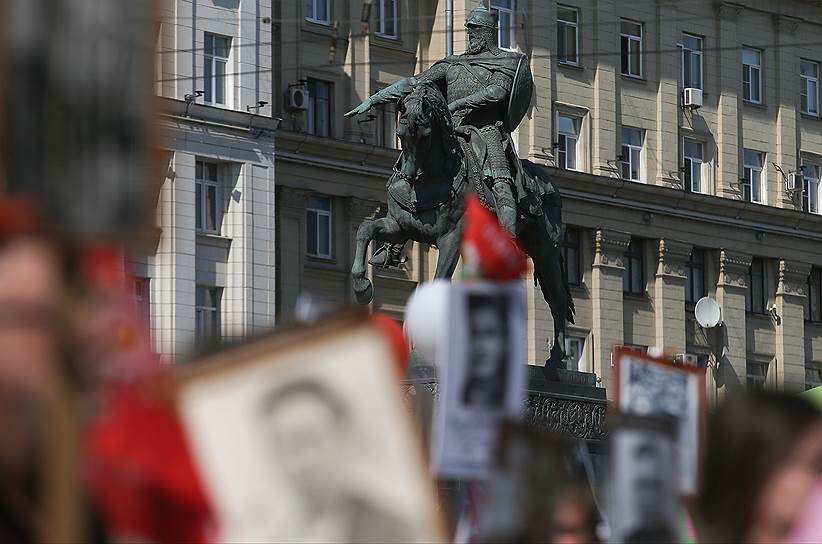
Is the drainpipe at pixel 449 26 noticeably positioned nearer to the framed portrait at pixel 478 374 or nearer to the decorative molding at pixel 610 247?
the decorative molding at pixel 610 247

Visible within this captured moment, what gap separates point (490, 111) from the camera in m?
23.0

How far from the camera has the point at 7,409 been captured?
3.35m

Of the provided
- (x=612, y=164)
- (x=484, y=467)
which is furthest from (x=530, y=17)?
(x=484, y=467)

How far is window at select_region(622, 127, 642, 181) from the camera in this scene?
5616 cm

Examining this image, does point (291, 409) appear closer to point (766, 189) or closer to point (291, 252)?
point (291, 252)

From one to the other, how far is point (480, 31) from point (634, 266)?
33007mm

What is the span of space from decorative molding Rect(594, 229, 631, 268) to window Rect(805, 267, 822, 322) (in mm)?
6411

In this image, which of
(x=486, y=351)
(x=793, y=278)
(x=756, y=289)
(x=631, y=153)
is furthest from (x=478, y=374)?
(x=793, y=278)

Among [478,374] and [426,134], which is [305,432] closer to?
[478,374]

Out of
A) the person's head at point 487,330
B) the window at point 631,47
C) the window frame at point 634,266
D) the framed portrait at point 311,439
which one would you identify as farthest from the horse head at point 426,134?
the window at point 631,47

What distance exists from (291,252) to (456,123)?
2726 centimetres

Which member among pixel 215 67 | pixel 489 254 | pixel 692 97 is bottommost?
pixel 489 254

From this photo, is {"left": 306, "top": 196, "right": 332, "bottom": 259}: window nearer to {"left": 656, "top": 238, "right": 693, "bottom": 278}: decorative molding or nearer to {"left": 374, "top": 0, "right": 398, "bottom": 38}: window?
{"left": 374, "top": 0, "right": 398, "bottom": 38}: window

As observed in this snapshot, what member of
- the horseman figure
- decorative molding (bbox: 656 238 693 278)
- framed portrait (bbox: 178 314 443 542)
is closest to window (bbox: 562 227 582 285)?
decorative molding (bbox: 656 238 693 278)
